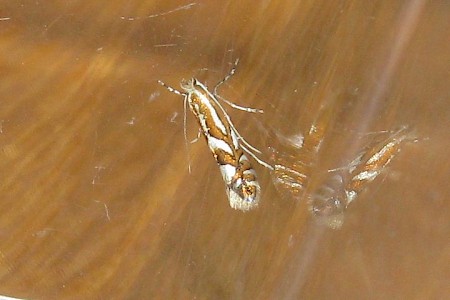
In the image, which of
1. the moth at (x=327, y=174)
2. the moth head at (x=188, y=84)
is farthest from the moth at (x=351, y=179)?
the moth head at (x=188, y=84)

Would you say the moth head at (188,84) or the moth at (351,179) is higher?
the moth head at (188,84)

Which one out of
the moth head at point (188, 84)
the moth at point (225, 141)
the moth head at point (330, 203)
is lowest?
the moth head at point (330, 203)

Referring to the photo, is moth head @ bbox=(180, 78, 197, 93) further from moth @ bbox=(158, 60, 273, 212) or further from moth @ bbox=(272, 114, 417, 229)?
moth @ bbox=(272, 114, 417, 229)

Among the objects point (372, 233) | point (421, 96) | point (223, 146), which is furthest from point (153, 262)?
point (421, 96)

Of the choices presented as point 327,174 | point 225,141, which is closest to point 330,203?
point 327,174

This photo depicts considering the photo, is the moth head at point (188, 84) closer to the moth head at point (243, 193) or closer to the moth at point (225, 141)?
the moth at point (225, 141)

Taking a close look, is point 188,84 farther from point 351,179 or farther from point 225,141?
point 351,179
